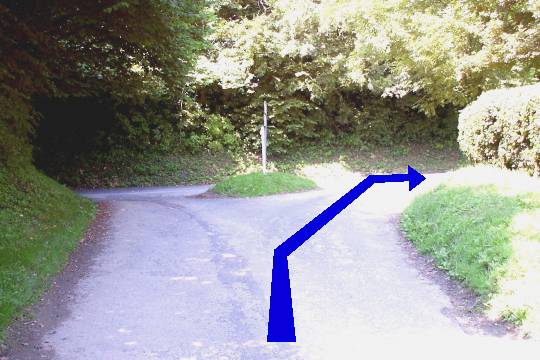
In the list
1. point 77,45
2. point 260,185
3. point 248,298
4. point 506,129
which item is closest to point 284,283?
Result: point 248,298

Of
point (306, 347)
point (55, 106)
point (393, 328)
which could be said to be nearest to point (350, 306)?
point (393, 328)

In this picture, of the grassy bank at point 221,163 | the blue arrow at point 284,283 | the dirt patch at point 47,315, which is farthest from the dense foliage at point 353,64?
the dirt patch at point 47,315

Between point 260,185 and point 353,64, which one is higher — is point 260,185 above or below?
below

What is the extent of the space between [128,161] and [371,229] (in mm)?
15779

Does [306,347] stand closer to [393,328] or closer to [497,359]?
[393,328]

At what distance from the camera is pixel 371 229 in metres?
10.0

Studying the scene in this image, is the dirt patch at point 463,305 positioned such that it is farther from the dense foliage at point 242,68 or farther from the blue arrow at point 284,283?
the dense foliage at point 242,68

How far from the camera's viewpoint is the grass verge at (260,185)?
1669 centimetres

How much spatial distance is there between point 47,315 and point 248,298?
2.35 metres

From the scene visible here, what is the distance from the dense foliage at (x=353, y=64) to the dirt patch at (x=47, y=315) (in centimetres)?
1207

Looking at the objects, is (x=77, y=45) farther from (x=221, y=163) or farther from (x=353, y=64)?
(x=353, y=64)

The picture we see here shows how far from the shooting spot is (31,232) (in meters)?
A: 8.74

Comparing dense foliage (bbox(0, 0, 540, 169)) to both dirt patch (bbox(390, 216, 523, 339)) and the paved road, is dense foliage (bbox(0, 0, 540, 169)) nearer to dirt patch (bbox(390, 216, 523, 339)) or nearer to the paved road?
the paved road

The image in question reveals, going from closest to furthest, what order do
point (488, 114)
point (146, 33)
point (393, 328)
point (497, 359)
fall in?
point (497, 359) < point (393, 328) < point (488, 114) < point (146, 33)
